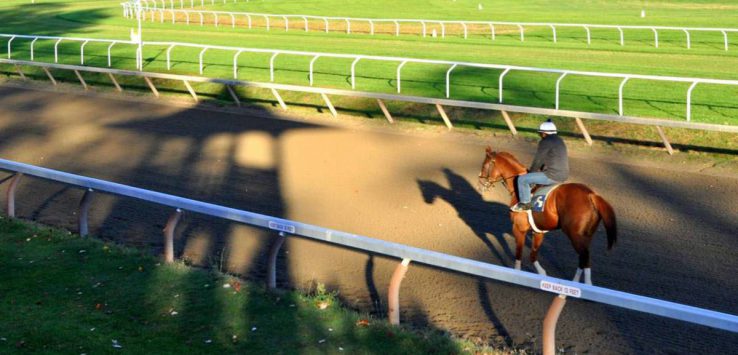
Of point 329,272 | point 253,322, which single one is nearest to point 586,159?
point 329,272

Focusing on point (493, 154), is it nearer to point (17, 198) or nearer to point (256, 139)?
point (17, 198)

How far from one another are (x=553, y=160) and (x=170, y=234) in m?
3.57

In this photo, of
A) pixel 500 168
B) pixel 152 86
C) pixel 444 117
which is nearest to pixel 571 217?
pixel 500 168

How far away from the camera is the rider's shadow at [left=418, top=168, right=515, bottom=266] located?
10242 millimetres

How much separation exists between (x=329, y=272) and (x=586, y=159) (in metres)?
6.22

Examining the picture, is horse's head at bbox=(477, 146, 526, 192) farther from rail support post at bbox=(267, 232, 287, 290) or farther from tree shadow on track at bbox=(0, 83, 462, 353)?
rail support post at bbox=(267, 232, 287, 290)

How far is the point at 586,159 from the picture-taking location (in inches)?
562

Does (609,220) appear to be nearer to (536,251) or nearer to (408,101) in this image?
(536,251)

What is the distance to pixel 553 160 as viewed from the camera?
9.02 meters

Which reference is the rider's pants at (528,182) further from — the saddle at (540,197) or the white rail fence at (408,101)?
the white rail fence at (408,101)

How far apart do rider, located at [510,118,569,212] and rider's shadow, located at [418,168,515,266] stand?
0.86 metres

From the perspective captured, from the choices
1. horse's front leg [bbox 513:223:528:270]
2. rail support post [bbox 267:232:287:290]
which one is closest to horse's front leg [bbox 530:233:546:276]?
horse's front leg [bbox 513:223:528:270]

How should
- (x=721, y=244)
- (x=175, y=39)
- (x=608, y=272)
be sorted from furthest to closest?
(x=175, y=39)
(x=721, y=244)
(x=608, y=272)

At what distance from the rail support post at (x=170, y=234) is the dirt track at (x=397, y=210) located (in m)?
0.48
